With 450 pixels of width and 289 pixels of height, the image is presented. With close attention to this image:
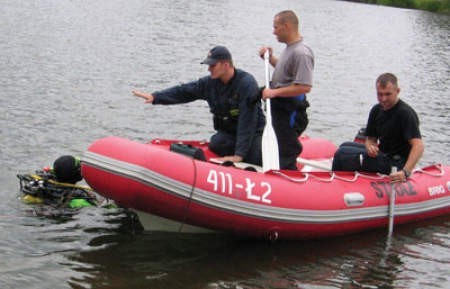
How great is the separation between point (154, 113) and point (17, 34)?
8.23 meters

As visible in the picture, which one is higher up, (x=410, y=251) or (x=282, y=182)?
(x=282, y=182)

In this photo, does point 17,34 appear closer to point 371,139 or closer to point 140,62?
point 140,62

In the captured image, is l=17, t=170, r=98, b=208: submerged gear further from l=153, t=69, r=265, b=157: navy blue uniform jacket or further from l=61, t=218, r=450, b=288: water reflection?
l=153, t=69, r=265, b=157: navy blue uniform jacket

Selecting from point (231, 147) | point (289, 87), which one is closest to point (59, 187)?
point (231, 147)

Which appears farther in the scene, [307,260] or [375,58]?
[375,58]

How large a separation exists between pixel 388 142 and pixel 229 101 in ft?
6.02

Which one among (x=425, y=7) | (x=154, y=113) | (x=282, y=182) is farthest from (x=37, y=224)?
(x=425, y=7)

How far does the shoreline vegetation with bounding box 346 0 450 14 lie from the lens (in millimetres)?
59375

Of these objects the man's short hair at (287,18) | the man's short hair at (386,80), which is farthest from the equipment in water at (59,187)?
the man's short hair at (386,80)

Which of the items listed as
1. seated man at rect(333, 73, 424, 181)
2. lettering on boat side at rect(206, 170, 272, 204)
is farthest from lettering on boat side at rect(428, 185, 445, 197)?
lettering on boat side at rect(206, 170, 272, 204)

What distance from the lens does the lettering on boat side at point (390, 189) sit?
745 centimetres

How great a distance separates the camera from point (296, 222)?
668cm

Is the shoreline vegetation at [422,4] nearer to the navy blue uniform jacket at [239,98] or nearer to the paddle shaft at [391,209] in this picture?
the paddle shaft at [391,209]

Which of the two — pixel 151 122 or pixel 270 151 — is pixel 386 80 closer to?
pixel 270 151
